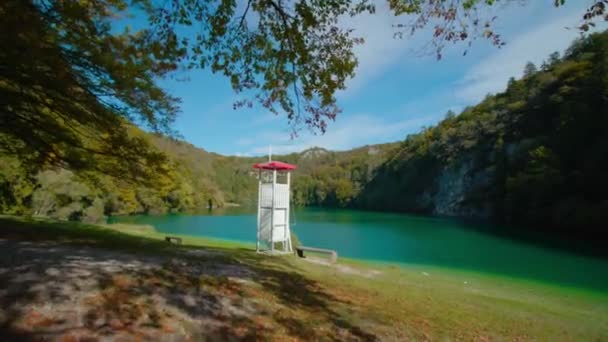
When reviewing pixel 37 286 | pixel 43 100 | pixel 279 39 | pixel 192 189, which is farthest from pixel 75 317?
pixel 192 189

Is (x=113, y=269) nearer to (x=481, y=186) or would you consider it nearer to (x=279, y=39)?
(x=279, y=39)

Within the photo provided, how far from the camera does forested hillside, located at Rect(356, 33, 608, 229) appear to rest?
34.8 metres

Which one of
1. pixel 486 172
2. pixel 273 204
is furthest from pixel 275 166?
pixel 486 172

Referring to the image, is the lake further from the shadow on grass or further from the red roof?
the shadow on grass

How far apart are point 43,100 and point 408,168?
9149cm

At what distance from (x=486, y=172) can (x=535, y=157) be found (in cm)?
1881

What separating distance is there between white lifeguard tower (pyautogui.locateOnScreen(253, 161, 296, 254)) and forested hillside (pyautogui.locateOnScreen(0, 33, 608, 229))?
3560mm

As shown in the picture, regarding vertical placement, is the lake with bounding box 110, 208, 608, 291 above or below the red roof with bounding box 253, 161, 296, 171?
below

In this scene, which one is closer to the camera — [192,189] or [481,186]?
[481,186]

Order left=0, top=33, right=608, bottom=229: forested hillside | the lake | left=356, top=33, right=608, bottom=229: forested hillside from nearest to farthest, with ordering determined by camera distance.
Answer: the lake → left=0, top=33, right=608, bottom=229: forested hillside → left=356, top=33, right=608, bottom=229: forested hillside

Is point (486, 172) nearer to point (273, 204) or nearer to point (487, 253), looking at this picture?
point (487, 253)

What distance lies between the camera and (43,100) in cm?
854

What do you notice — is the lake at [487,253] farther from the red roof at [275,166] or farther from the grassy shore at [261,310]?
the grassy shore at [261,310]

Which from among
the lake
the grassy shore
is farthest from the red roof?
the grassy shore
